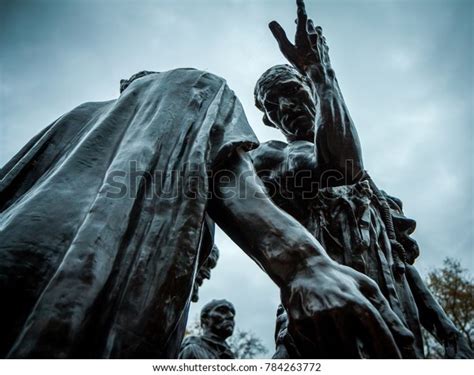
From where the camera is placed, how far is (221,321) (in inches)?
270

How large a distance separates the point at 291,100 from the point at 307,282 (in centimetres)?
214

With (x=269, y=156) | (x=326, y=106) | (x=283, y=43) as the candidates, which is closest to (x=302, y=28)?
(x=283, y=43)

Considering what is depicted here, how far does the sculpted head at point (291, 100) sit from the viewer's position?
3.38 metres

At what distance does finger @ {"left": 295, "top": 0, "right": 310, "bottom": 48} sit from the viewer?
274cm

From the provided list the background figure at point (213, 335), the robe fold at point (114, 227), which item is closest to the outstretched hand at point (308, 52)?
the robe fold at point (114, 227)

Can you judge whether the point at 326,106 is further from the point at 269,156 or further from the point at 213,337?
the point at 213,337

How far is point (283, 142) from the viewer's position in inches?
135

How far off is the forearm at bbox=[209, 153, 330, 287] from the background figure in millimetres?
4352

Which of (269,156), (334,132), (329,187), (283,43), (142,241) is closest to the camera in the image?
(142,241)

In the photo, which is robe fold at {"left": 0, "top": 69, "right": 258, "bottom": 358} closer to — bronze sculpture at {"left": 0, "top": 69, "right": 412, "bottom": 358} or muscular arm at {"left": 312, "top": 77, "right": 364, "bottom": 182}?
bronze sculpture at {"left": 0, "top": 69, "right": 412, "bottom": 358}

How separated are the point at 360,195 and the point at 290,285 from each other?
6.48 ft

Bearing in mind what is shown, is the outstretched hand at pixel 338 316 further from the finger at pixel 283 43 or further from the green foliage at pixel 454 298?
the green foliage at pixel 454 298

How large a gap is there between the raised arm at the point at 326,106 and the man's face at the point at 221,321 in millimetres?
4622

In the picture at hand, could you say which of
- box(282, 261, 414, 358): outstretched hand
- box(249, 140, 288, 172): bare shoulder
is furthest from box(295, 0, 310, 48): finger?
box(282, 261, 414, 358): outstretched hand
